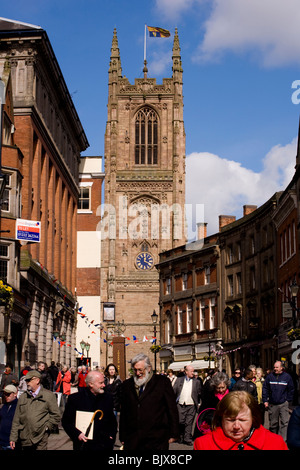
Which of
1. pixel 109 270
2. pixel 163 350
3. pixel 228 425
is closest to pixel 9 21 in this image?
pixel 163 350

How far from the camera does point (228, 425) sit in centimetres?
478

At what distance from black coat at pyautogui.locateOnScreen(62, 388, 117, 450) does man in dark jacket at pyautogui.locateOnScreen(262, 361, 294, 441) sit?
266 inches

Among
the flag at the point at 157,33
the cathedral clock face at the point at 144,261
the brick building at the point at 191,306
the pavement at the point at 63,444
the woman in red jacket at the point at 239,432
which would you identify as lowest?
the pavement at the point at 63,444

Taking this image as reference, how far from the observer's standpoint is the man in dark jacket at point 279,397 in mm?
14539

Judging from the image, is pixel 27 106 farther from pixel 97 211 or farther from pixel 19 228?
pixel 97 211

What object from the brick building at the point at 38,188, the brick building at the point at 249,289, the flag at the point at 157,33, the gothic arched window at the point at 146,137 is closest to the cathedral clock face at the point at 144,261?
the gothic arched window at the point at 146,137

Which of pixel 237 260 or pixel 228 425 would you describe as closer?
pixel 228 425

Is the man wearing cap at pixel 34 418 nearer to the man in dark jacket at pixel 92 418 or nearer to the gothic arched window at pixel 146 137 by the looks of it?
the man in dark jacket at pixel 92 418

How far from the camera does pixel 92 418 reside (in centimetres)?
810

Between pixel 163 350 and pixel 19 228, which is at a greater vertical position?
pixel 19 228

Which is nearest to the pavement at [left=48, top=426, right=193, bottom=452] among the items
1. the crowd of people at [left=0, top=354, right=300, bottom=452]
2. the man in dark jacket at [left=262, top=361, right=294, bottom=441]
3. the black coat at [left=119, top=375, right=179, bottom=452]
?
the man in dark jacket at [left=262, top=361, right=294, bottom=441]

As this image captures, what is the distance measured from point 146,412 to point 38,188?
1370 inches

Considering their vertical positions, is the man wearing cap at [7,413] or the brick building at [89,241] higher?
the brick building at [89,241]

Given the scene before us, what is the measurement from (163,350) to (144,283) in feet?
112
